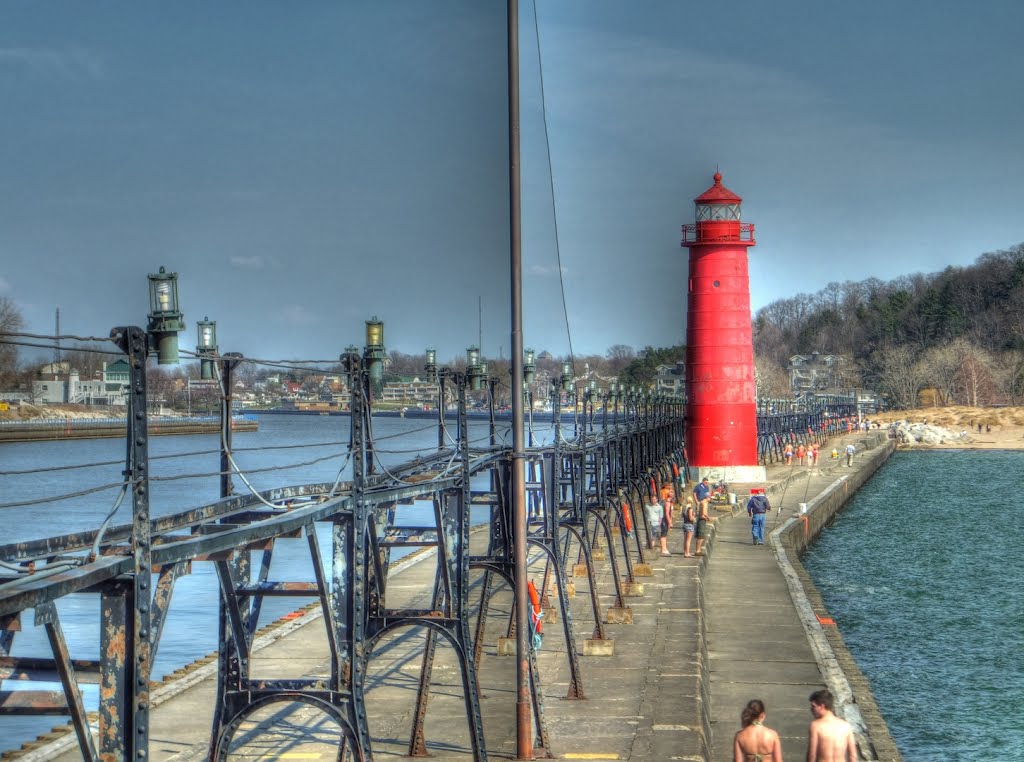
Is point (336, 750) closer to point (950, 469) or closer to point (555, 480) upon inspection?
point (555, 480)

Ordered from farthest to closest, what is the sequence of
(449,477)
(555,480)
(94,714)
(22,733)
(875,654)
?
(875,654) < (22,733) < (94,714) < (555,480) < (449,477)

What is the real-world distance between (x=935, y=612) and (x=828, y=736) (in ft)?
83.6

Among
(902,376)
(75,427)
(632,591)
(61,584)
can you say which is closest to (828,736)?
(61,584)

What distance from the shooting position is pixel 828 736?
10328 millimetres

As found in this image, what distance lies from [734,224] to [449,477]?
42.8m

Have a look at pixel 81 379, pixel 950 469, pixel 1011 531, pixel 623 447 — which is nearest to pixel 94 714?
pixel 81 379

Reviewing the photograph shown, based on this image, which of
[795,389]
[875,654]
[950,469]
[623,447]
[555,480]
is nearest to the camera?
[555,480]

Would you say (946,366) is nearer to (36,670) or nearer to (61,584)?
(36,670)

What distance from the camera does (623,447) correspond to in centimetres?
2961

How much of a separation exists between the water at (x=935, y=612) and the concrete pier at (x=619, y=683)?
6.10 feet

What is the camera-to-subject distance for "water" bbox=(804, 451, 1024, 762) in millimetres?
22047

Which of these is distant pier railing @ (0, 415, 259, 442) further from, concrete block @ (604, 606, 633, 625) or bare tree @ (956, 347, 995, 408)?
bare tree @ (956, 347, 995, 408)

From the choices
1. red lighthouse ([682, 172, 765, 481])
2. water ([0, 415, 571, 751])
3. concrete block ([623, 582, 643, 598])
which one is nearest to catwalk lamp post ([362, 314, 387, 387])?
water ([0, 415, 571, 751])

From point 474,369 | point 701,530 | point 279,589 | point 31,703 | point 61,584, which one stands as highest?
point 474,369
